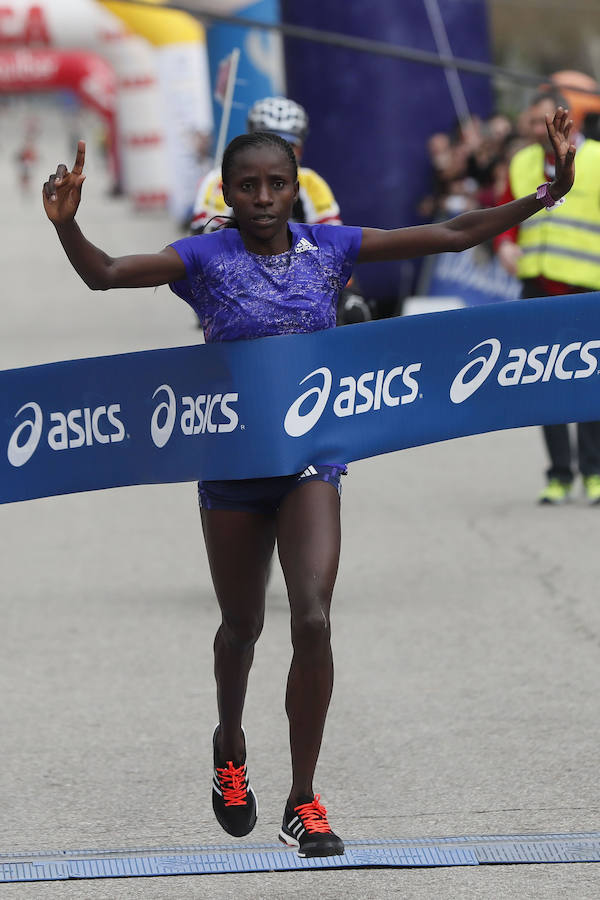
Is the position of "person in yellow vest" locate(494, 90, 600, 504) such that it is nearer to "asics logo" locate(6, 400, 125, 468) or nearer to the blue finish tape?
"asics logo" locate(6, 400, 125, 468)

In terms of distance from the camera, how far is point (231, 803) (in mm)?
4547

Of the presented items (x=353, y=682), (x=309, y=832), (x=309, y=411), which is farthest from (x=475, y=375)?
(x=353, y=682)

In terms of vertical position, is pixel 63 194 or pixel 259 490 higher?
pixel 63 194

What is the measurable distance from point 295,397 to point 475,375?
557mm

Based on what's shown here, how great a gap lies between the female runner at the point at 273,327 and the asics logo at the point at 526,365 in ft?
1.38

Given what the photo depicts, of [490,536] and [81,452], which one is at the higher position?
[81,452]

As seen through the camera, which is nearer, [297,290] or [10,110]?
[297,290]

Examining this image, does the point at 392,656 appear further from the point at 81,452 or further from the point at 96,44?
the point at 96,44

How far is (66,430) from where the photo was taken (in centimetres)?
480

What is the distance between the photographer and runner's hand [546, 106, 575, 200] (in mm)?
4539

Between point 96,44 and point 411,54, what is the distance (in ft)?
97.3

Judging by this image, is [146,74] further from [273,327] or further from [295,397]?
[273,327]

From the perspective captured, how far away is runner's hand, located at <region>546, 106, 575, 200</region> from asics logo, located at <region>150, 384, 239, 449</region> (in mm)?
1000

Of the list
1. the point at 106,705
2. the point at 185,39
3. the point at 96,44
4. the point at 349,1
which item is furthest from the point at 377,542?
the point at 96,44
